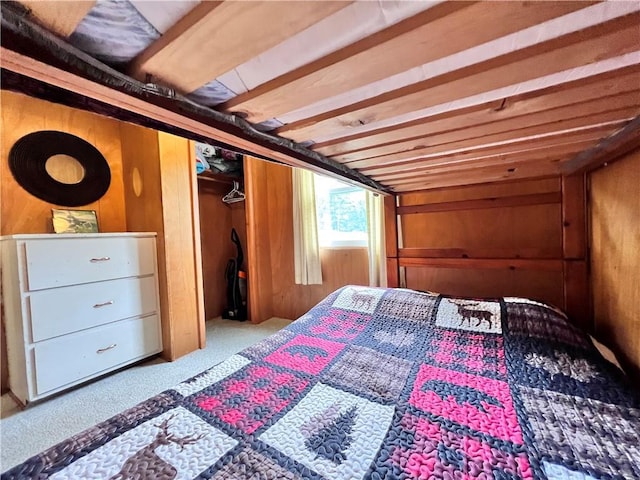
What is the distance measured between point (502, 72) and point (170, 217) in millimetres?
Result: 2328

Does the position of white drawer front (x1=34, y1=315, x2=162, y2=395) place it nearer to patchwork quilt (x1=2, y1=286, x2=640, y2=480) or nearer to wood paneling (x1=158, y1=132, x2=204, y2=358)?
wood paneling (x1=158, y1=132, x2=204, y2=358)

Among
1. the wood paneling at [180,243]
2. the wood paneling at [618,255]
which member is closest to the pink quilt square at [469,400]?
the wood paneling at [618,255]

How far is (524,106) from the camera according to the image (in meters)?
0.86

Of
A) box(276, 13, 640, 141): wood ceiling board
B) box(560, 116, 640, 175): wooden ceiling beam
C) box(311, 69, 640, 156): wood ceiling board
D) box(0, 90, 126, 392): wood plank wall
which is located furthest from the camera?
box(0, 90, 126, 392): wood plank wall

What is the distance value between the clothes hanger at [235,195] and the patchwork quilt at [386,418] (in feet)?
7.54

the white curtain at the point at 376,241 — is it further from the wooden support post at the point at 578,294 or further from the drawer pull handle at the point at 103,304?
the drawer pull handle at the point at 103,304

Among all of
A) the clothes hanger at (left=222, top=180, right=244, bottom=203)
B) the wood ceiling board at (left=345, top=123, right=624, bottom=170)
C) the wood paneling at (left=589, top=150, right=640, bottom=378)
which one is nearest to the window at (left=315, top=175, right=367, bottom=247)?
the clothes hanger at (left=222, top=180, right=244, bottom=203)

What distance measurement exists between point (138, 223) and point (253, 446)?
7.46 feet

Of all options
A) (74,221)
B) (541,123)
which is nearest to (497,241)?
(541,123)

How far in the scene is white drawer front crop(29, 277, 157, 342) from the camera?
1.62m

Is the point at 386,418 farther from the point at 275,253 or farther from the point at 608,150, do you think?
the point at 275,253

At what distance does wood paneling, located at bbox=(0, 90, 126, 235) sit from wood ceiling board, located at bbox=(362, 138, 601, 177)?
229cm

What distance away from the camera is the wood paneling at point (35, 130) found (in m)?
1.82

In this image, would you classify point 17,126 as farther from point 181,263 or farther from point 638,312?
point 638,312
